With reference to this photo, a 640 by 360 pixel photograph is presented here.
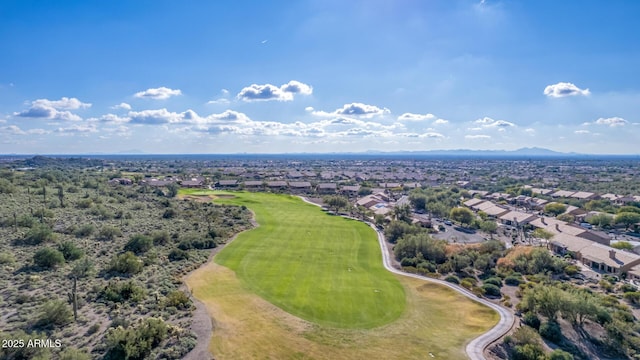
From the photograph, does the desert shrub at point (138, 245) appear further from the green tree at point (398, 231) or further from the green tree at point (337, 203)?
the green tree at point (337, 203)

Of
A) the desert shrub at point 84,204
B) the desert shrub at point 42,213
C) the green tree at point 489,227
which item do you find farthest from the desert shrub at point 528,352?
the desert shrub at point 84,204

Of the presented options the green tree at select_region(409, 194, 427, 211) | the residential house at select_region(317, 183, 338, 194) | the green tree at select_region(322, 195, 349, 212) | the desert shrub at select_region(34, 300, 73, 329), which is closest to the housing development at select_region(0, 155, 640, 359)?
the desert shrub at select_region(34, 300, 73, 329)

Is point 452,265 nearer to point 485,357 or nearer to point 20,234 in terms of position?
point 485,357

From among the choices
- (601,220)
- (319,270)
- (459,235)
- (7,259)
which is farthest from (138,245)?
(601,220)

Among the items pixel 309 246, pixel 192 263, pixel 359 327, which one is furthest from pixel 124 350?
pixel 309 246

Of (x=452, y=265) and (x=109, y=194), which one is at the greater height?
(x=109, y=194)

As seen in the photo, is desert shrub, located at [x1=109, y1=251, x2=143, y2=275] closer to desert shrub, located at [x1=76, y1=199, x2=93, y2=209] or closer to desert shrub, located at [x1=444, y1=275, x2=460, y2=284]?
desert shrub, located at [x1=76, y1=199, x2=93, y2=209]
